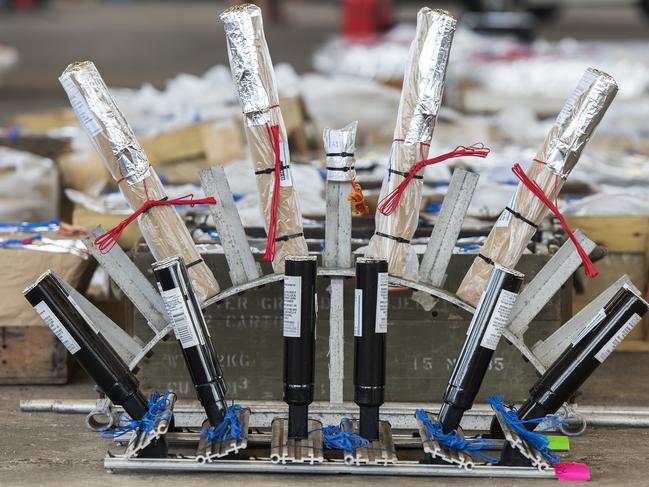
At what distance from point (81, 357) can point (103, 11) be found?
1040 inches

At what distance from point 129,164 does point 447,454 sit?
1.39 metres

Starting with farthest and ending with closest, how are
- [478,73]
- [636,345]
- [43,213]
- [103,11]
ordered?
[103,11]
[478,73]
[43,213]
[636,345]

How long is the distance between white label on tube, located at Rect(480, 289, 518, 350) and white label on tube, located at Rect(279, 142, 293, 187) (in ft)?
2.71

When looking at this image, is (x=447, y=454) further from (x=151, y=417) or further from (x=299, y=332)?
(x=151, y=417)

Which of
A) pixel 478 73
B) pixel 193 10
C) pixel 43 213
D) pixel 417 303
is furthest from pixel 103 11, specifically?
pixel 417 303

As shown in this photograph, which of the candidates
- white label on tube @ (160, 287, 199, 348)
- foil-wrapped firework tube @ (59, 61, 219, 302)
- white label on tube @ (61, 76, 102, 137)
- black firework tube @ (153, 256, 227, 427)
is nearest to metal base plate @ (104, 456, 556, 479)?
Result: black firework tube @ (153, 256, 227, 427)

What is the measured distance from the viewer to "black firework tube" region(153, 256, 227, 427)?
3613 mm

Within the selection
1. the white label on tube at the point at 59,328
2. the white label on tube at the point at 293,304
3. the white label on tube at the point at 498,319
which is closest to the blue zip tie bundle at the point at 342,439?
the white label on tube at the point at 293,304

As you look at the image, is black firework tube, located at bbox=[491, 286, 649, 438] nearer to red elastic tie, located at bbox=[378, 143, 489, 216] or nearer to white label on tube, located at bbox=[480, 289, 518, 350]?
white label on tube, located at bbox=[480, 289, 518, 350]

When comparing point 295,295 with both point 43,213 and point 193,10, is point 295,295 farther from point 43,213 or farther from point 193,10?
point 193,10

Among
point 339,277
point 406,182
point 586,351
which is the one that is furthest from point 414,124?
point 586,351

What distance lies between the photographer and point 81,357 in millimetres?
3746

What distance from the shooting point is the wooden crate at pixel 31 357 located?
472 cm

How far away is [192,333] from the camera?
365 cm
